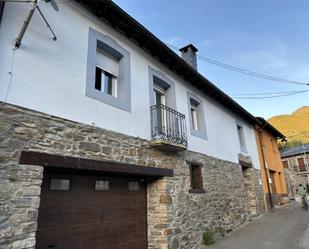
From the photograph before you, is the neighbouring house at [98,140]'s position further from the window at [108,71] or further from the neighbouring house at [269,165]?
the neighbouring house at [269,165]

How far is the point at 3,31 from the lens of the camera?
3.76m

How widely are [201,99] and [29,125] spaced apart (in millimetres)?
6620

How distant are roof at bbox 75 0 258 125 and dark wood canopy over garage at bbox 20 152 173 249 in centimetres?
336

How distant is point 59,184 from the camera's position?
428 cm

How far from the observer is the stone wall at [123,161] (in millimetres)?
3324

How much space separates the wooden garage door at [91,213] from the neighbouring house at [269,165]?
9.56 meters

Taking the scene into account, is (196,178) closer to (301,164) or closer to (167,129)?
(167,129)

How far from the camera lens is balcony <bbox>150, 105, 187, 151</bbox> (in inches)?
241

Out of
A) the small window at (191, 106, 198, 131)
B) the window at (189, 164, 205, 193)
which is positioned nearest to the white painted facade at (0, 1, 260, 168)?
the window at (189, 164, 205, 193)

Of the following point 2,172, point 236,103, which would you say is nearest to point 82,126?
point 2,172

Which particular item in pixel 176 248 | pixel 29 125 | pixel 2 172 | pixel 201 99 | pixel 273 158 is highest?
pixel 201 99

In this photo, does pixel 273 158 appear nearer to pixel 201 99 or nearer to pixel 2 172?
pixel 201 99

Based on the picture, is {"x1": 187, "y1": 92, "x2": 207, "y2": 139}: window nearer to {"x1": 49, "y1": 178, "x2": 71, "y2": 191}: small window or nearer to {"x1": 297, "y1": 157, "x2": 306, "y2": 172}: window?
{"x1": 49, "y1": 178, "x2": 71, "y2": 191}: small window

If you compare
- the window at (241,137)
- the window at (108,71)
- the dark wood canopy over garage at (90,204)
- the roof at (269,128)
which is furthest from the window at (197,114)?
the roof at (269,128)
